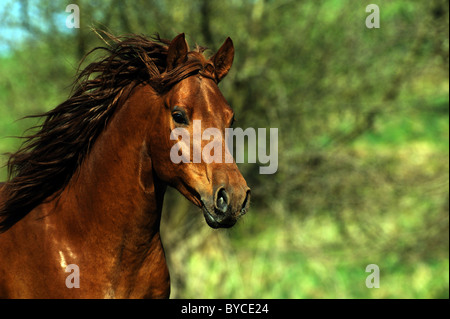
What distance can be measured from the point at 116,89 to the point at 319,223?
19.5 feet

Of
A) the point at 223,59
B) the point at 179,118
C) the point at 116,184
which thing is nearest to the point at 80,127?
the point at 116,184

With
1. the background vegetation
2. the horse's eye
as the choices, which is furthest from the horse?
the background vegetation

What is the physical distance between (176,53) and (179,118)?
0.38m

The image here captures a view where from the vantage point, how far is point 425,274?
8.91 metres

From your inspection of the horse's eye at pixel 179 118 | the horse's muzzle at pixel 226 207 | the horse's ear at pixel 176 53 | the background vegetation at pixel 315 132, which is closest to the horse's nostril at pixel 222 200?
the horse's muzzle at pixel 226 207

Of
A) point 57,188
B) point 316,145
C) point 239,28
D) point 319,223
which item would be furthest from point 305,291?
point 57,188

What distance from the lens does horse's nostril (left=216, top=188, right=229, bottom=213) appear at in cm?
263

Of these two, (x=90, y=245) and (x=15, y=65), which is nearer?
(x=90, y=245)

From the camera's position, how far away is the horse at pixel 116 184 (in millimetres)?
2846

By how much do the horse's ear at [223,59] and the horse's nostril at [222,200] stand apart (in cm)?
79

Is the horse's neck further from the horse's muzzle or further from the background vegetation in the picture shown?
the background vegetation

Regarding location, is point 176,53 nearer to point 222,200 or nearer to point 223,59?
point 223,59

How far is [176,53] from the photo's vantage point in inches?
117

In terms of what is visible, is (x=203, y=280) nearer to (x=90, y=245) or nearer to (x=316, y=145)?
(x=316, y=145)
